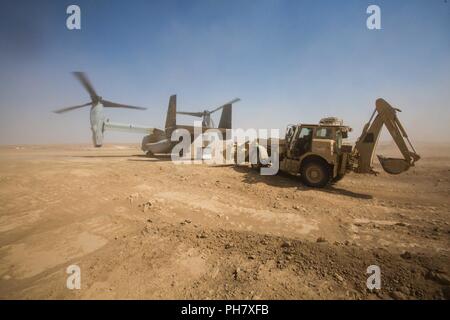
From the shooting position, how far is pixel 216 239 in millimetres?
4305

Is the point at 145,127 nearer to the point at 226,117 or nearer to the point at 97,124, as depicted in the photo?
the point at 97,124

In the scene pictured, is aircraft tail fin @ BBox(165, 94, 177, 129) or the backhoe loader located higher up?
aircraft tail fin @ BBox(165, 94, 177, 129)

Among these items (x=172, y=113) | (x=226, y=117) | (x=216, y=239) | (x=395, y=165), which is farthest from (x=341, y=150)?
(x=172, y=113)

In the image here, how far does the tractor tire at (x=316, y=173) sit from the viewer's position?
26.7ft

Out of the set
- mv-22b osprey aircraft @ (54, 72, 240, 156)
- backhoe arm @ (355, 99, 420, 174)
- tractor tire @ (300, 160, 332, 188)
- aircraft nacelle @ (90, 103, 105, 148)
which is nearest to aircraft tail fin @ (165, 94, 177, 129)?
mv-22b osprey aircraft @ (54, 72, 240, 156)

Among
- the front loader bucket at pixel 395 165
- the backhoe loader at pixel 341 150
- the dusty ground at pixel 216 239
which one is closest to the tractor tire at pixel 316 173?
the backhoe loader at pixel 341 150

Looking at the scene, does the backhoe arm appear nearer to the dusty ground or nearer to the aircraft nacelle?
the dusty ground

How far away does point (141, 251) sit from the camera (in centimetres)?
385

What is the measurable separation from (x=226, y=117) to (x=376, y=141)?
12.9m

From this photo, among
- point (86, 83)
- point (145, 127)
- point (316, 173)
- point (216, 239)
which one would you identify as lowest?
point (216, 239)

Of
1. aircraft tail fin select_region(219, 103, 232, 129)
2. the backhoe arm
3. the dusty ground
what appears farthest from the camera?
aircraft tail fin select_region(219, 103, 232, 129)

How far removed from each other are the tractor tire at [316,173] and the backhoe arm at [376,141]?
126 centimetres

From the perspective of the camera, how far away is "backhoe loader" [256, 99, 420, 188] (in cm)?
792
